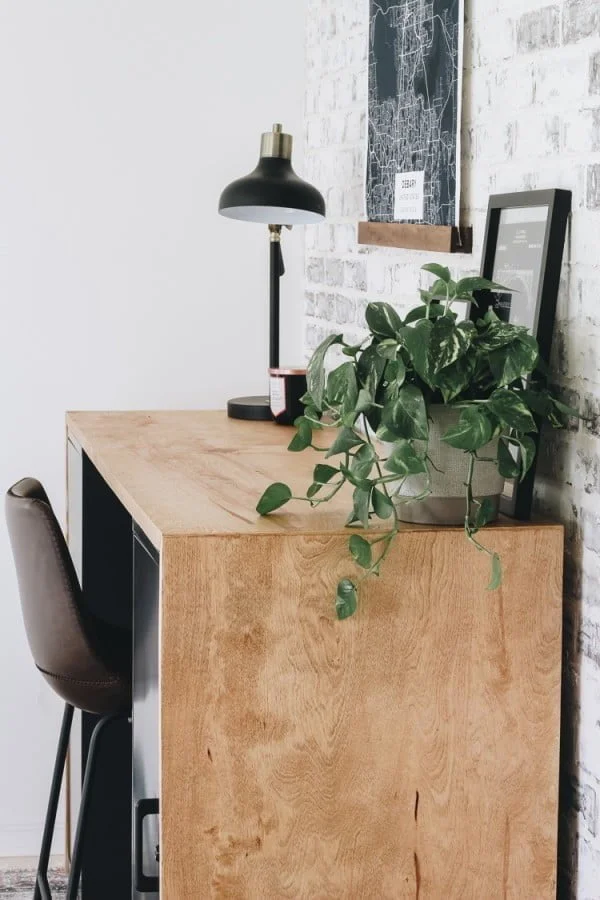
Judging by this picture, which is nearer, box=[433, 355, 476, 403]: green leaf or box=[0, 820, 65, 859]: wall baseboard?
box=[433, 355, 476, 403]: green leaf

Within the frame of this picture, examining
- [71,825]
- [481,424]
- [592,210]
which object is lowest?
[71,825]

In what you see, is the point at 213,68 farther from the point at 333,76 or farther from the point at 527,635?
the point at 527,635

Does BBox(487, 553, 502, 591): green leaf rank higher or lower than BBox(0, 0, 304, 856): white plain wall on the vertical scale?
lower

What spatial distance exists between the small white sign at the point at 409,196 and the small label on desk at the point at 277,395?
429 mm

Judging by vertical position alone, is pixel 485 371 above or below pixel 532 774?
above

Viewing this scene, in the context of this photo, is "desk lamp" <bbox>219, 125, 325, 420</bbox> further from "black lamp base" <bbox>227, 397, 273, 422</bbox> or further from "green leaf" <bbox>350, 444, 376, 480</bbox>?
"green leaf" <bbox>350, 444, 376, 480</bbox>

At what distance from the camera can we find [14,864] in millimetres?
3152

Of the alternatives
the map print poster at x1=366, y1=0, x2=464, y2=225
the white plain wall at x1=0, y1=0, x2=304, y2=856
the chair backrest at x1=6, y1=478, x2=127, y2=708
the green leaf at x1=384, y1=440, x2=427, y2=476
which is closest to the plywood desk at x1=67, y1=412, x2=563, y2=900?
the green leaf at x1=384, y1=440, x2=427, y2=476

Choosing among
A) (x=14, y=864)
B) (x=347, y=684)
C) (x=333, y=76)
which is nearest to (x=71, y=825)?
(x=14, y=864)

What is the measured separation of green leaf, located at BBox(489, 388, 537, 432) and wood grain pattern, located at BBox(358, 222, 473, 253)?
641 mm

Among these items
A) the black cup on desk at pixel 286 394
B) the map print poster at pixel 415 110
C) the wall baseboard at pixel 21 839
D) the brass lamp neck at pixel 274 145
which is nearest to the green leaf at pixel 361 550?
the map print poster at pixel 415 110

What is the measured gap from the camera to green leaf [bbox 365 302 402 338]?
1433mm

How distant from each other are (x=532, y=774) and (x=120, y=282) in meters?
1.93

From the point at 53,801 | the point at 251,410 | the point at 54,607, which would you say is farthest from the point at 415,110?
the point at 53,801
